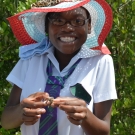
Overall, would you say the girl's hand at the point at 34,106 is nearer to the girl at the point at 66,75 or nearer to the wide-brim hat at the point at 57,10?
the girl at the point at 66,75

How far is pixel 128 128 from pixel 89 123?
1374 millimetres

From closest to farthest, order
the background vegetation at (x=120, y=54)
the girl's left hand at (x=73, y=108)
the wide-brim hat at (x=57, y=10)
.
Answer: the girl's left hand at (x=73, y=108)
the wide-brim hat at (x=57, y=10)
the background vegetation at (x=120, y=54)

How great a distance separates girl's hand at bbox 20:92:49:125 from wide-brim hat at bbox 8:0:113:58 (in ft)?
1.42

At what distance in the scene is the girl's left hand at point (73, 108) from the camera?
209cm

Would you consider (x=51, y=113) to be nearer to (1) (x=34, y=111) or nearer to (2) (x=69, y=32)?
(1) (x=34, y=111)

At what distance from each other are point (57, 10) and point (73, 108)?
0.50 meters

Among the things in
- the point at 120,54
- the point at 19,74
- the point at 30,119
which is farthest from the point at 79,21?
the point at 120,54

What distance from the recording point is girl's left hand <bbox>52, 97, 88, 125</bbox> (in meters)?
2.09

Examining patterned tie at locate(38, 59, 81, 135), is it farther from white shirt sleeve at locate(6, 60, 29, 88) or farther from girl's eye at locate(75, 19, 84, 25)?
girl's eye at locate(75, 19, 84, 25)

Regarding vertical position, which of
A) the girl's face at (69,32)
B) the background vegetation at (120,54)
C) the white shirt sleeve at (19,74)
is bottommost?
the background vegetation at (120,54)

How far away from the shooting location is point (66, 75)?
2342 mm

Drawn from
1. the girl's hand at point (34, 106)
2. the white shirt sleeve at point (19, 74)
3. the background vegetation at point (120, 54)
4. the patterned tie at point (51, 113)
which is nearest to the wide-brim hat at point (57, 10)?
the white shirt sleeve at point (19, 74)

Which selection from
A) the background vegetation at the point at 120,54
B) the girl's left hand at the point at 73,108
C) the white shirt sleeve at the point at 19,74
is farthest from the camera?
the background vegetation at the point at 120,54

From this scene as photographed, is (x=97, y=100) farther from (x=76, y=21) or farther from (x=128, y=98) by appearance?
(x=128, y=98)
